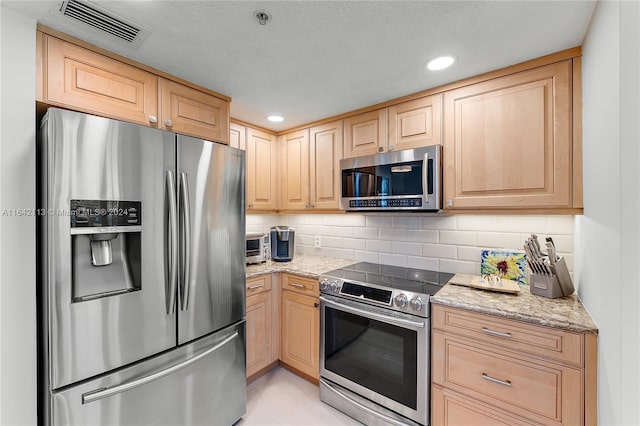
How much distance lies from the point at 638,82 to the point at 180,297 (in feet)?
6.58

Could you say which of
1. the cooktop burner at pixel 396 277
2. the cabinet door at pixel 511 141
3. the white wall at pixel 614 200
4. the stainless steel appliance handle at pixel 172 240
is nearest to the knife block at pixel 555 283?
the white wall at pixel 614 200

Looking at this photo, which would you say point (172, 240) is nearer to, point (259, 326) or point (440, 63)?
point (259, 326)

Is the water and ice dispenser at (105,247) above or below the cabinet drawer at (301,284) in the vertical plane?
above

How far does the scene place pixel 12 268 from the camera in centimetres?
120

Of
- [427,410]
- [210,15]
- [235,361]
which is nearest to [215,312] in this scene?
[235,361]

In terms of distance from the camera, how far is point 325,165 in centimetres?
257

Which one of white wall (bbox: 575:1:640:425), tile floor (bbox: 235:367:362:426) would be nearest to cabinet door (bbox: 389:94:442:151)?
white wall (bbox: 575:1:640:425)

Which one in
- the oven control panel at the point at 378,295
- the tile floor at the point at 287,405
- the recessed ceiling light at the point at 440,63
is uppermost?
the recessed ceiling light at the point at 440,63

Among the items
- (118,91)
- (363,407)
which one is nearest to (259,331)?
(363,407)

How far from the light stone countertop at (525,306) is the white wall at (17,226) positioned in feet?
6.55

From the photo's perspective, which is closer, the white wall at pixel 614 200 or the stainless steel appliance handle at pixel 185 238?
the white wall at pixel 614 200

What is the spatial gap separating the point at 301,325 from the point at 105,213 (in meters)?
1.60

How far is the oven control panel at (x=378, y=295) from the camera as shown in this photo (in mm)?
1636

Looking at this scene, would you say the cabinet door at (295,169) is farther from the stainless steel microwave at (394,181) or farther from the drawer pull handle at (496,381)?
the drawer pull handle at (496,381)
